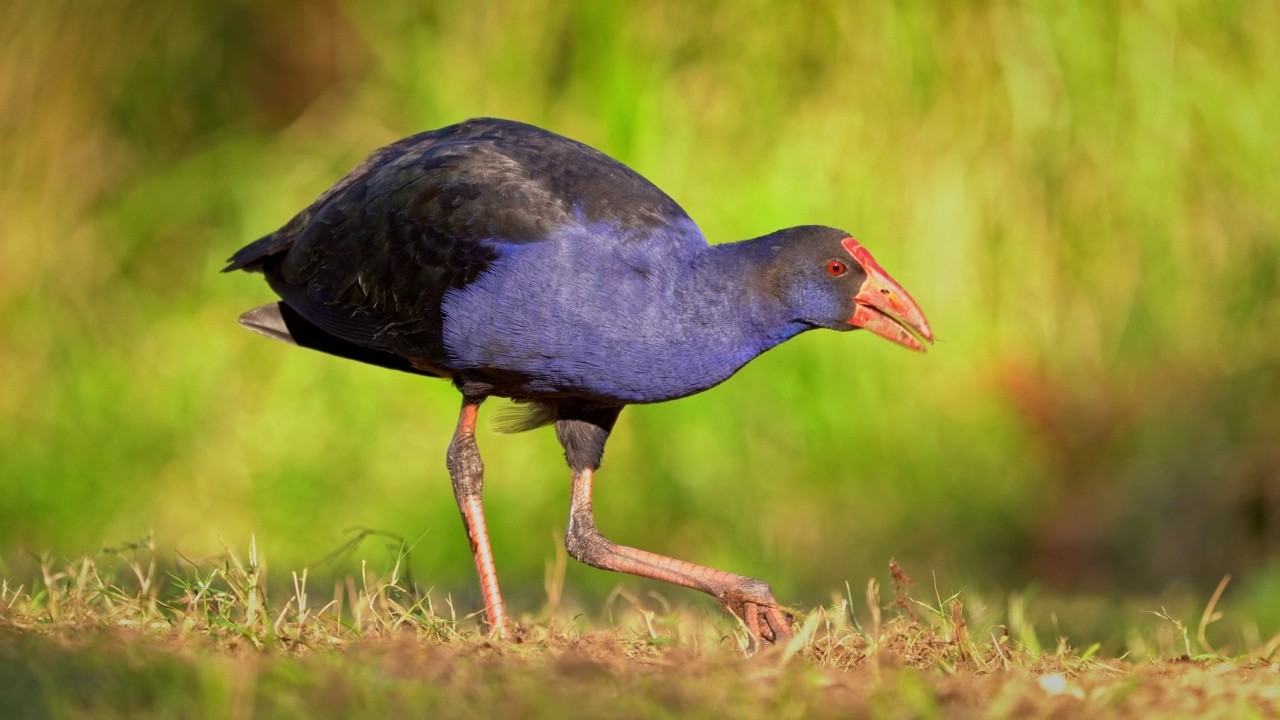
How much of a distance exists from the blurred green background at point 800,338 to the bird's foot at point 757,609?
2621 millimetres

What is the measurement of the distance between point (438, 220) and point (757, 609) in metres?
1.28

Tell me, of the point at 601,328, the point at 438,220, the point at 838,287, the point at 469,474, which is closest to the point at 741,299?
the point at 838,287

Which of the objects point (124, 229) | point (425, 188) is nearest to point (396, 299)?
point (425, 188)

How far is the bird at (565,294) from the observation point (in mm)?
3457

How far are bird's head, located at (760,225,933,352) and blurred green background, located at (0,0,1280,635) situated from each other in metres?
2.71

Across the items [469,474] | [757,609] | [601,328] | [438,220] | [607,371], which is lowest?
[757,609]

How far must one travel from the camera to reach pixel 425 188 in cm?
378

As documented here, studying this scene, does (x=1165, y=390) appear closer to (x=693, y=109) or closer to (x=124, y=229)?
(x=693, y=109)

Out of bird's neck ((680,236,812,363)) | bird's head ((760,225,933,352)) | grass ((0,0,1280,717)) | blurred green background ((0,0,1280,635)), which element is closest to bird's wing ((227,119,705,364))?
bird's neck ((680,236,812,363))

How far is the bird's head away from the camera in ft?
11.3

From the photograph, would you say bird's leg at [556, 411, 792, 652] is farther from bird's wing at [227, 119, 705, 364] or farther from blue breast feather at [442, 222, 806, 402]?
bird's wing at [227, 119, 705, 364]

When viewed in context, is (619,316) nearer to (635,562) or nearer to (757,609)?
(635,562)

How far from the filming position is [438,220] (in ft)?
12.2

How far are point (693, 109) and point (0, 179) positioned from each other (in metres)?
3.20
